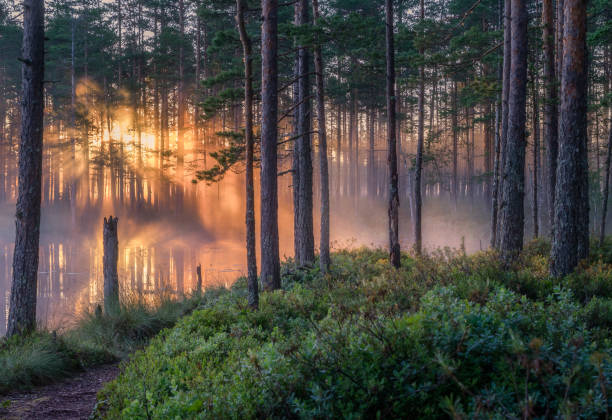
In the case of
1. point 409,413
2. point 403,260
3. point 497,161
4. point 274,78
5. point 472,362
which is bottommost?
point 403,260

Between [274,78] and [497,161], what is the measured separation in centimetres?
1088

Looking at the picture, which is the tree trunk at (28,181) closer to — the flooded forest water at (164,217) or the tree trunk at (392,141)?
the tree trunk at (392,141)

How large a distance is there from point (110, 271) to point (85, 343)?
2.65m

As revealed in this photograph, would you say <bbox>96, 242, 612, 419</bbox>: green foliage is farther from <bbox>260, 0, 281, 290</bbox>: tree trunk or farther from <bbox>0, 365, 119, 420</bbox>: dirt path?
<bbox>260, 0, 281, 290</bbox>: tree trunk

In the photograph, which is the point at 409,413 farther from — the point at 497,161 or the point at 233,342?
the point at 497,161

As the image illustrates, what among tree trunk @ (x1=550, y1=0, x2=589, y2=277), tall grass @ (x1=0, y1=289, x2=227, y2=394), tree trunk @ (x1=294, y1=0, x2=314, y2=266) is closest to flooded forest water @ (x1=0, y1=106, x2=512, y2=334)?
tree trunk @ (x1=294, y1=0, x2=314, y2=266)

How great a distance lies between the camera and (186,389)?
4.72 m

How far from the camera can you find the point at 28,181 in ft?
27.5

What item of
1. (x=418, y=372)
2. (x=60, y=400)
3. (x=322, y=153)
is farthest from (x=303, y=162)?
(x=418, y=372)

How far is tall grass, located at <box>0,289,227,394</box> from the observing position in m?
6.54

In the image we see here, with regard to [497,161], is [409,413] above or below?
below

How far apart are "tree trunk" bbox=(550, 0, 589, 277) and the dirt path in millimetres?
8598

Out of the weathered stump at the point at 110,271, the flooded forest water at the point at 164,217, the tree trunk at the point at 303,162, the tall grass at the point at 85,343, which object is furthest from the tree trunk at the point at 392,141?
the flooded forest water at the point at 164,217

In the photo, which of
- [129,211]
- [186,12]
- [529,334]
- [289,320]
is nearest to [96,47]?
[186,12]
